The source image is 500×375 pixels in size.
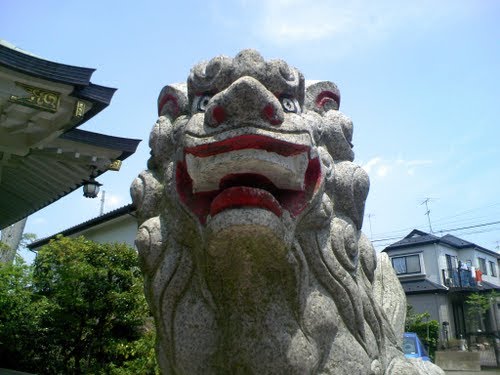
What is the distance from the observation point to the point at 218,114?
1829 millimetres

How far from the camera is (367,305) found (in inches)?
85.2

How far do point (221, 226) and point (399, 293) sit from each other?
1446mm

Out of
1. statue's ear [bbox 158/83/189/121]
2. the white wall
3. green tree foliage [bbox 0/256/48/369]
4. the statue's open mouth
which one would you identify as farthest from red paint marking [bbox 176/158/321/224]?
the white wall

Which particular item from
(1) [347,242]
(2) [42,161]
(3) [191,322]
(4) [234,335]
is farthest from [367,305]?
(2) [42,161]

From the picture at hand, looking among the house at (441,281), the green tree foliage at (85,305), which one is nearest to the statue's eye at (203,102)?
the green tree foliage at (85,305)

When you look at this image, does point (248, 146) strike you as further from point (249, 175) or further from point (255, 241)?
point (255, 241)

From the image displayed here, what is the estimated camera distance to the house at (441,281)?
21547 millimetres

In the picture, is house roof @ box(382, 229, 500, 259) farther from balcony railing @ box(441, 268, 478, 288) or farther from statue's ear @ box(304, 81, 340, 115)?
statue's ear @ box(304, 81, 340, 115)

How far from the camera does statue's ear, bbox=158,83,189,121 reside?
7.64 ft

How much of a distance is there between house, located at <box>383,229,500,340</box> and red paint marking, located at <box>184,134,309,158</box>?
20884 mm

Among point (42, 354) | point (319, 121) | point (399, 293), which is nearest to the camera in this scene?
point (319, 121)

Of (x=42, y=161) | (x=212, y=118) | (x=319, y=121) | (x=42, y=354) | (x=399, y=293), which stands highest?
(x=42, y=161)

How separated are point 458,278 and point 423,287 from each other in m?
2.49

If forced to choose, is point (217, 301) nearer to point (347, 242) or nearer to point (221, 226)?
point (221, 226)
